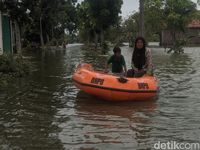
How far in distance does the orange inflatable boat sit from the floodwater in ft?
0.71

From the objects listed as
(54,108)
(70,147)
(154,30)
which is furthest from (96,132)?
(154,30)

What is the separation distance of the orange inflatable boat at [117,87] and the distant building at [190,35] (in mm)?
65093

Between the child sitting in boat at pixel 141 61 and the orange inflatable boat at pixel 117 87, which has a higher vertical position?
the child sitting in boat at pixel 141 61

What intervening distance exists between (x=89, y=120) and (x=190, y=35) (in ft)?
248

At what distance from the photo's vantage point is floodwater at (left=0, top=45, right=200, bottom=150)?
8672 mm

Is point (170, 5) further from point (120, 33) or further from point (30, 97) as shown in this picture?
point (30, 97)

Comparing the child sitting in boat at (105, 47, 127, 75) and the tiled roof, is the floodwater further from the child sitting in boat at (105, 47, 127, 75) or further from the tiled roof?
the tiled roof

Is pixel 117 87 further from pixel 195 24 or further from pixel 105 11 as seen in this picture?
pixel 195 24

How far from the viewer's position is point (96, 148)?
26.9 ft

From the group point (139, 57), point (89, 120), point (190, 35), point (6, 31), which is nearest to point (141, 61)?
point (139, 57)

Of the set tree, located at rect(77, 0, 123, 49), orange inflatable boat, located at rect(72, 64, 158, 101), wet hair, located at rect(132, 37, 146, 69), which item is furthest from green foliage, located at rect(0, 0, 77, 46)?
orange inflatable boat, located at rect(72, 64, 158, 101)

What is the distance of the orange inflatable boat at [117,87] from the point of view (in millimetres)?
12891
